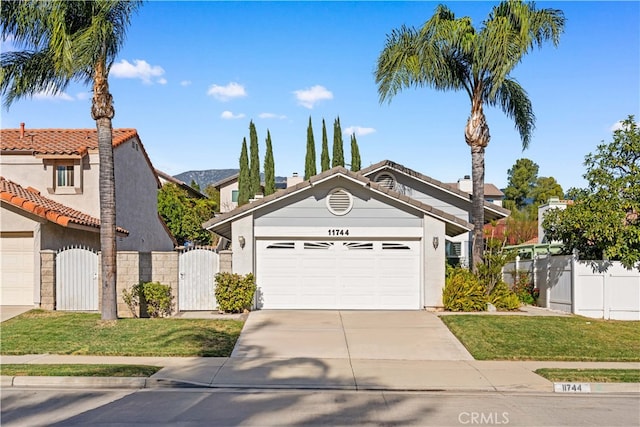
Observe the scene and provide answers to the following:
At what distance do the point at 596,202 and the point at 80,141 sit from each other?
17992mm

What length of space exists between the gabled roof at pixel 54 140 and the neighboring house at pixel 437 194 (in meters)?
9.93

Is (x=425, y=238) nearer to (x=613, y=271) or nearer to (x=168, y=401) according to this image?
(x=613, y=271)

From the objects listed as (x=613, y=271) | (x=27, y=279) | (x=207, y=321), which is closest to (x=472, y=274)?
(x=613, y=271)

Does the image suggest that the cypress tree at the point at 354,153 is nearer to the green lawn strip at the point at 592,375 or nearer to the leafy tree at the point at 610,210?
the leafy tree at the point at 610,210

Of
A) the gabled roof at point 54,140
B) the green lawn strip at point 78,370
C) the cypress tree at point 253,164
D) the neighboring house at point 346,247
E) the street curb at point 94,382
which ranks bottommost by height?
the street curb at point 94,382

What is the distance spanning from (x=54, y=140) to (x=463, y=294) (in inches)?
629

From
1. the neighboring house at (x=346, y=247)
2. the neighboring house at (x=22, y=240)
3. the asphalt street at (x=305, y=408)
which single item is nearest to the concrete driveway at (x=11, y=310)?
the neighboring house at (x=22, y=240)

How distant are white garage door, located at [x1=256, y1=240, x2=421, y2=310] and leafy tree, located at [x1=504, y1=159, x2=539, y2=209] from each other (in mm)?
51426

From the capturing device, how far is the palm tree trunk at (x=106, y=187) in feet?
48.7

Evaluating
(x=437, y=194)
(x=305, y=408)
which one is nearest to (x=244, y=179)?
(x=437, y=194)

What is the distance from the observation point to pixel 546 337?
555 inches

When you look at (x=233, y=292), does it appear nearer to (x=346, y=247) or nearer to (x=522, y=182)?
(x=346, y=247)

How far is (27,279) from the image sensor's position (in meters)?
17.5

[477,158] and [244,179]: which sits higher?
[244,179]
